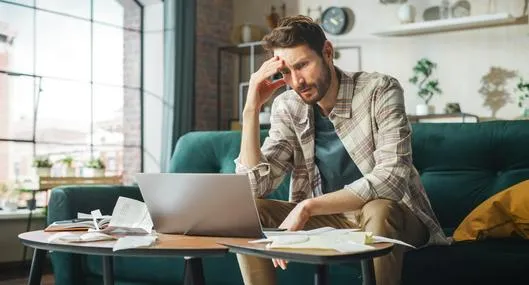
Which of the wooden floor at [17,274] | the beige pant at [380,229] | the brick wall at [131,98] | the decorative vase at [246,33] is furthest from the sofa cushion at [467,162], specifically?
the decorative vase at [246,33]

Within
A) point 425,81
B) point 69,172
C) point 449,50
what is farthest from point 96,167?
point 449,50

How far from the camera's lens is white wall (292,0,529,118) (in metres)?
5.15

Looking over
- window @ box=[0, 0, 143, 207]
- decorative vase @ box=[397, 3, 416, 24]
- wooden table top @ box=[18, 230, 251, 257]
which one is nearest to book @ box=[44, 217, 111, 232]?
wooden table top @ box=[18, 230, 251, 257]

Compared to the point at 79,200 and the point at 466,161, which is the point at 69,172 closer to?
the point at 79,200

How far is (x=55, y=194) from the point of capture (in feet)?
8.31

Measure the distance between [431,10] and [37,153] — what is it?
3238 millimetres

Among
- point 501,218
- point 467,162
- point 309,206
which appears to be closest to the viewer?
point 309,206

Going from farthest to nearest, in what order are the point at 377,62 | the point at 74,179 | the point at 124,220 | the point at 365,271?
the point at 377,62 → the point at 74,179 → the point at 124,220 → the point at 365,271

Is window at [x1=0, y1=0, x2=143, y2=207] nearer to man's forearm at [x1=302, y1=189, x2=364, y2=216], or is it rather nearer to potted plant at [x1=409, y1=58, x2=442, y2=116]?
potted plant at [x1=409, y1=58, x2=442, y2=116]

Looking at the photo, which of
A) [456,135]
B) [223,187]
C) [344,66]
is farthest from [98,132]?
[223,187]

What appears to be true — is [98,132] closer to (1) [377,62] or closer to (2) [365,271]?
(1) [377,62]

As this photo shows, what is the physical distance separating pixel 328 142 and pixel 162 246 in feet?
2.85

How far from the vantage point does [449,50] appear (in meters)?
5.41

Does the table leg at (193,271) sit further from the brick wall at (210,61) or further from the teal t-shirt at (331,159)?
the brick wall at (210,61)
